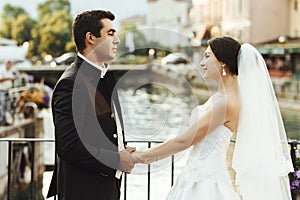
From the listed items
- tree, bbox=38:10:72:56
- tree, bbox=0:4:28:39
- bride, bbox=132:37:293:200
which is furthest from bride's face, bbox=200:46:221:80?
tree, bbox=0:4:28:39

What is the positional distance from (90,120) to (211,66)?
742 mm

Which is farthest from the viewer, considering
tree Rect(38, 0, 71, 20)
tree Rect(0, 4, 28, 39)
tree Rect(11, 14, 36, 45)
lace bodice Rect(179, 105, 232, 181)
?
tree Rect(38, 0, 71, 20)

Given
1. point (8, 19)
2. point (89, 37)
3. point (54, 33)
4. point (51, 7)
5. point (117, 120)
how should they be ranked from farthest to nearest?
point (8, 19) → point (51, 7) → point (54, 33) → point (117, 120) → point (89, 37)

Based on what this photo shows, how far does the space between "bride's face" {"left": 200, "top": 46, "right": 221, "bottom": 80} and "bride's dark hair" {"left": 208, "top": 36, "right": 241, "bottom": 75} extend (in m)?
0.02

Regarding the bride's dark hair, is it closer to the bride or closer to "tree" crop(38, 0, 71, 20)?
the bride

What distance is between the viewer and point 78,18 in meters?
2.87

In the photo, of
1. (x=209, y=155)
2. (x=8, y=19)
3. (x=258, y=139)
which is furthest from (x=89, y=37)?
(x=8, y=19)

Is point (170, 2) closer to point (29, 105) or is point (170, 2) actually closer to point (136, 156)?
point (29, 105)

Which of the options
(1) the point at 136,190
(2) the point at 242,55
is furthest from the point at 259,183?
(1) the point at 136,190

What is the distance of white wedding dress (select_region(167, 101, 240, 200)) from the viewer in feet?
10.5

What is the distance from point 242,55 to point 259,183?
0.74 meters

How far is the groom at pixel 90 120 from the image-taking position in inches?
109

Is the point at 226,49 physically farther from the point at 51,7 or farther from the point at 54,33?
the point at 51,7

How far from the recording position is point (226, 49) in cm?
315
